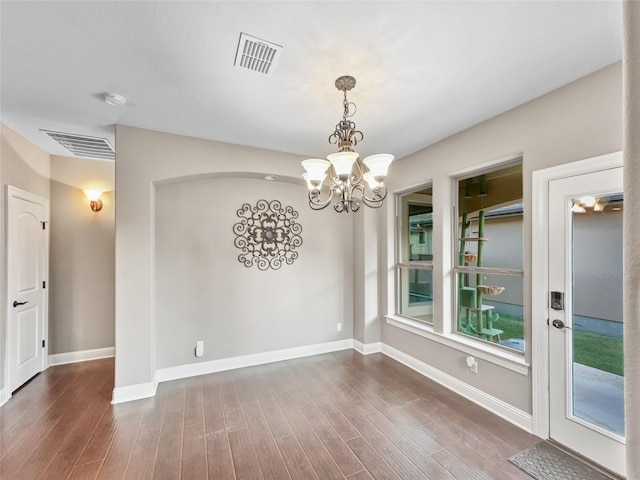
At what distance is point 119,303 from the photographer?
3.00m

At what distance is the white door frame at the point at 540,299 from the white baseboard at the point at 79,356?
5209mm

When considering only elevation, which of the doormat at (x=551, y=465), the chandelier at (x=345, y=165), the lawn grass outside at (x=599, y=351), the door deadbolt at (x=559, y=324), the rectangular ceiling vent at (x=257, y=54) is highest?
the rectangular ceiling vent at (x=257, y=54)

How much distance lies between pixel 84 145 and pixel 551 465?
5.58 meters

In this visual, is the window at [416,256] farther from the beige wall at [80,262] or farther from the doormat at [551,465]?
the beige wall at [80,262]

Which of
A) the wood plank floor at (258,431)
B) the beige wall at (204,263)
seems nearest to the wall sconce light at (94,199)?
the beige wall at (204,263)

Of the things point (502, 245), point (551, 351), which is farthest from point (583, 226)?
point (551, 351)

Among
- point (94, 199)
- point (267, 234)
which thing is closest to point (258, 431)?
point (267, 234)

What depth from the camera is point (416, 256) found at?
4.08 meters

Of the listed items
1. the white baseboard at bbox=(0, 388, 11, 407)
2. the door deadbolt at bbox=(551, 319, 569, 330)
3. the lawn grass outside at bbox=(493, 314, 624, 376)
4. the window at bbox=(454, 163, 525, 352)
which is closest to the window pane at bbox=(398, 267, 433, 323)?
the window at bbox=(454, 163, 525, 352)

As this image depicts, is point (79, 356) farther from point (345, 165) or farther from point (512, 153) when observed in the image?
point (512, 153)

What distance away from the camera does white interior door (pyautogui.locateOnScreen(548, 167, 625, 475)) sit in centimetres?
206

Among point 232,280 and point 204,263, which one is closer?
point 204,263

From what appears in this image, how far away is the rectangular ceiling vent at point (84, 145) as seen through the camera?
128 inches

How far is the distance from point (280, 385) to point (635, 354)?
3.46 m
